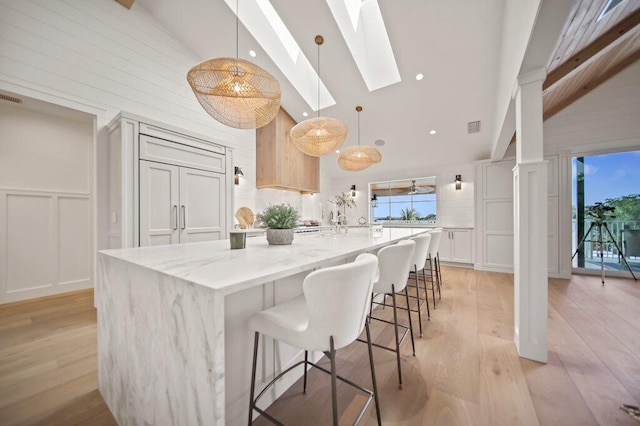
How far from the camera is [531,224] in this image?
6.39 feet

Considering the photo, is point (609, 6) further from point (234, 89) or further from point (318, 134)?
point (234, 89)

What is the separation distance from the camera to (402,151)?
555 centimetres

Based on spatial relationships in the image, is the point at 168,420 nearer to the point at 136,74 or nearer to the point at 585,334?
the point at 585,334

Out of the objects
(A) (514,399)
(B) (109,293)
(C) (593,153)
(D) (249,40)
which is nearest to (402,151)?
(C) (593,153)

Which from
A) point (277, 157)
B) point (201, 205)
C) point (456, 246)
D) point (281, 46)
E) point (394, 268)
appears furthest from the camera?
point (456, 246)

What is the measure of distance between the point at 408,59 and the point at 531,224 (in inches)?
112

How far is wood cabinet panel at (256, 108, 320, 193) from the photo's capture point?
482cm

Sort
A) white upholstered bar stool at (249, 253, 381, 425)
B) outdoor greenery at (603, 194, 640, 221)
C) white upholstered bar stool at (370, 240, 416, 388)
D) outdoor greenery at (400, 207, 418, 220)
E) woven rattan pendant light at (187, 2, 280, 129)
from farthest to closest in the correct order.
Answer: outdoor greenery at (400, 207, 418, 220) → outdoor greenery at (603, 194, 640, 221) → woven rattan pendant light at (187, 2, 280, 129) → white upholstered bar stool at (370, 240, 416, 388) → white upholstered bar stool at (249, 253, 381, 425)

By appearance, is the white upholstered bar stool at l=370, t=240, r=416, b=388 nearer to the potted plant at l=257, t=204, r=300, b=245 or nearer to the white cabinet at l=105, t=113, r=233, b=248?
the potted plant at l=257, t=204, r=300, b=245

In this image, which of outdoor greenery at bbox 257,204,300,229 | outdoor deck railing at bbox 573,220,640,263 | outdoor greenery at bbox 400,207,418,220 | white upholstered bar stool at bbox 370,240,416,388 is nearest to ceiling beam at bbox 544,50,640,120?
outdoor deck railing at bbox 573,220,640,263

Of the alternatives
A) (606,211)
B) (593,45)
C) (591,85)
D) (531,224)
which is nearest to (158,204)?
(531,224)

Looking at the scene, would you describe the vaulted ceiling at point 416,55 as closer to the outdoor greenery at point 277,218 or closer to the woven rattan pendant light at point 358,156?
the woven rattan pendant light at point 358,156

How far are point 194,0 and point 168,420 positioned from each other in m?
4.40

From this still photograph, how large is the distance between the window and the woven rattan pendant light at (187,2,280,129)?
16.0 feet
